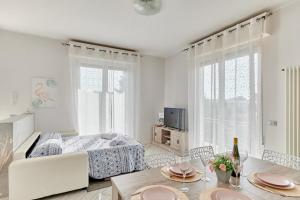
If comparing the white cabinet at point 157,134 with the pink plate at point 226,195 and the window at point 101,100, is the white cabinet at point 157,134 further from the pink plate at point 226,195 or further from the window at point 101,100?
the pink plate at point 226,195

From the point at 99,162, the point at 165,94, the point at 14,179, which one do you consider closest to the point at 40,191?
the point at 14,179

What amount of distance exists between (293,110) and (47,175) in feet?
11.4

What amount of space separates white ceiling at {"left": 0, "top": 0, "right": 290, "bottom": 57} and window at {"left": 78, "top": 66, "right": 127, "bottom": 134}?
85cm

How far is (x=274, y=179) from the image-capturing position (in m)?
1.31

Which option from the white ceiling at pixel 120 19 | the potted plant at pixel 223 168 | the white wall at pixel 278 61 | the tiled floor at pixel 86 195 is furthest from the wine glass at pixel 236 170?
the white ceiling at pixel 120 19

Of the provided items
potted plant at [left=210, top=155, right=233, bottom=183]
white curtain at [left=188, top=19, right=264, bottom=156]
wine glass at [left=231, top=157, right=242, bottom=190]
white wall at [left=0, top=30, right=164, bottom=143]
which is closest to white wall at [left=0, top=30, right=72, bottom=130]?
white wall at [left=0, top=30, right=164, bottom=143]

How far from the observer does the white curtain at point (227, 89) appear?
9.18 feet

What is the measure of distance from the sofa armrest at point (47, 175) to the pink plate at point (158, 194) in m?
1.60

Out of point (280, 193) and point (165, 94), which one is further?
point (165, 94)

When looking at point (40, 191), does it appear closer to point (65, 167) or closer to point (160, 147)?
point (65, 167)

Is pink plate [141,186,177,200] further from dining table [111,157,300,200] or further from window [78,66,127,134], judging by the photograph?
window [78,66,127,134]

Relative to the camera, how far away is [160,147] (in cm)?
477

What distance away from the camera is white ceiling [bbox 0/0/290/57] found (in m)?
2.51

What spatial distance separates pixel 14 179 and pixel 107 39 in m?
3.10
